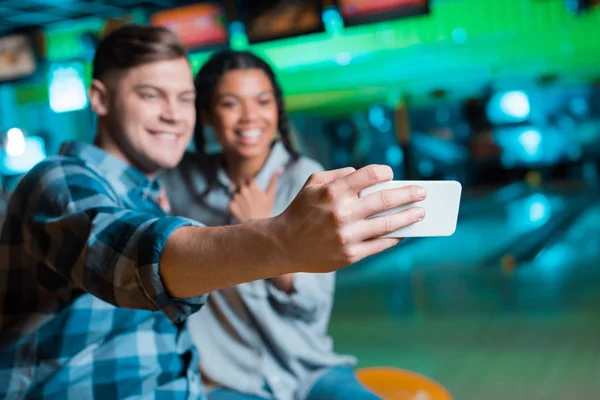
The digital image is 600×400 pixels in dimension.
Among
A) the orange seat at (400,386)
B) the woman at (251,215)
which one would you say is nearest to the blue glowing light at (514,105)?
the orange seat at (400,386)

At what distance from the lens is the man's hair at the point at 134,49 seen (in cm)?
73

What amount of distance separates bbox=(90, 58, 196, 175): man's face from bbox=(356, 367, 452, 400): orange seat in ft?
2.02

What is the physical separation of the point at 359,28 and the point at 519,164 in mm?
3934

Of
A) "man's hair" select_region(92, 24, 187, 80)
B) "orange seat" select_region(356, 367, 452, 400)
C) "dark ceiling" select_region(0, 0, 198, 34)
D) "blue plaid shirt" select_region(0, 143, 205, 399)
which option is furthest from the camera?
"dark ceiling" select_region(0, 0, 198, 34)

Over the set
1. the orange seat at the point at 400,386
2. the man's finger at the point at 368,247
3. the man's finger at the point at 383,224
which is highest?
the man's finger at the point at 383,224

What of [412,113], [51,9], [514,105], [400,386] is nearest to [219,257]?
[400,386]

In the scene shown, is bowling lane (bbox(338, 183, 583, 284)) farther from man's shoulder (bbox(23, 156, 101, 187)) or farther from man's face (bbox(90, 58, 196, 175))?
man's shoulder (bbox(23, 156, 101, 187))

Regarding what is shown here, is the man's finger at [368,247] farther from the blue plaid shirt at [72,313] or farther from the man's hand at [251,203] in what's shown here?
the man's hand at [251,203]

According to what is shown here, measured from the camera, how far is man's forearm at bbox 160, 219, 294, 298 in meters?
0.47

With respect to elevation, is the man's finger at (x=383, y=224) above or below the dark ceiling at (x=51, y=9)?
below

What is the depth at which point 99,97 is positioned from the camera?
0.75 metres

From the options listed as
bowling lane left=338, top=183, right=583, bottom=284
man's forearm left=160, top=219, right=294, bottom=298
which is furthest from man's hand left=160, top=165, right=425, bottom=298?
bowling lane left=338, top=183, right=583, bottom=284

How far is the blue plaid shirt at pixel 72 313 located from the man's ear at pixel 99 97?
51 mm

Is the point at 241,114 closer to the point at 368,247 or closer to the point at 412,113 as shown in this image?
the point at 368,247
